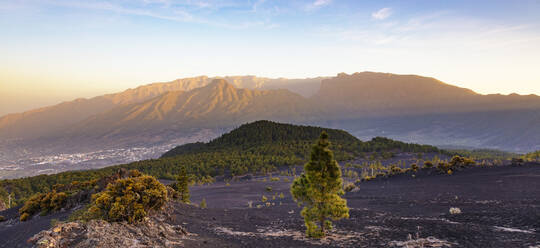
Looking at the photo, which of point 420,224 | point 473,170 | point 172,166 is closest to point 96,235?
point 420,224

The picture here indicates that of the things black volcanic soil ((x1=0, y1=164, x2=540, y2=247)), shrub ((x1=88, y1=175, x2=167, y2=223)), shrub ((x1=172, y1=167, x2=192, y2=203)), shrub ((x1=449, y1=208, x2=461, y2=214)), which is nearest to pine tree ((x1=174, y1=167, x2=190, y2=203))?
shrub ((x1=172, y1=167, x2=192, y2=203))

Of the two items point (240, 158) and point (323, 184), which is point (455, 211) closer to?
point (323, 184)

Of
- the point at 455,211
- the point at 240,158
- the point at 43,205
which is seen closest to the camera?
the point at 455,211

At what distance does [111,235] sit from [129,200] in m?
2.71

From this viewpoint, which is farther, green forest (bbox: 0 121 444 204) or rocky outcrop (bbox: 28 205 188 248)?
green forest (bbox: 0 121 444 204)

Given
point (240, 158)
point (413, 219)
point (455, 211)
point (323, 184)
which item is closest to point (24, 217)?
point (323, 184)

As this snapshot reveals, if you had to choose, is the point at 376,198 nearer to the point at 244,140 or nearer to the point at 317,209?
the point at 317,209

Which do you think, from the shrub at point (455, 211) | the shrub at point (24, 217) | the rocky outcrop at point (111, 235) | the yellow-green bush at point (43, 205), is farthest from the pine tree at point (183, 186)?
the shrub at point (455, 211)

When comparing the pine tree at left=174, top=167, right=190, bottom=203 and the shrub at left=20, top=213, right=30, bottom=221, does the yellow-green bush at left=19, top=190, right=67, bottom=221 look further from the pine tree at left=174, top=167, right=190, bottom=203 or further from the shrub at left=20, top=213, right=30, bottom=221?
the pine tree at left=174, top=167, right=190, bottom=203

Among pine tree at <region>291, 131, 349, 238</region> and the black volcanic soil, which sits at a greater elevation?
pine tree at <region>291, 131, 349, 238</region>

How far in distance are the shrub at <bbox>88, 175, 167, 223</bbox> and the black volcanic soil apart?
1993mm

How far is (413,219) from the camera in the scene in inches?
616

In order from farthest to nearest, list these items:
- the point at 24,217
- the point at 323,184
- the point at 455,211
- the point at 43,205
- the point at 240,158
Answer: the point at 240,158
the point at 43,205
the point at 24,217
the point at 455,211
the point at 323,184

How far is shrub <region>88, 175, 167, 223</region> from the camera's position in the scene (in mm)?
13883
